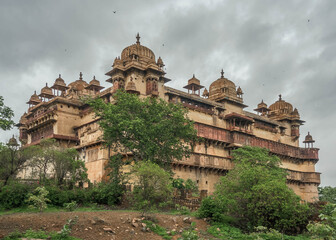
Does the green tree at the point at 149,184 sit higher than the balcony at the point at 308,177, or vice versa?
the balcony at the point at 308,177

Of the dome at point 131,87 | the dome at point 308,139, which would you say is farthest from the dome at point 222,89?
the dome at point 308,139

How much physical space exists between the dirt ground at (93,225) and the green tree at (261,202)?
411 cm

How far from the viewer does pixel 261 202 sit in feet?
81.7

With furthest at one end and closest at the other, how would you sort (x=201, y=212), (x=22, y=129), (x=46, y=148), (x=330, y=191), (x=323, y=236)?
(x=330, y=191) → (x=22, y=129) → (x=46, y=148) → (x=201, y=212) → (x=323, y=236)

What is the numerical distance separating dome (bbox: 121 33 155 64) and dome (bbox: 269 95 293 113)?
29.7 m

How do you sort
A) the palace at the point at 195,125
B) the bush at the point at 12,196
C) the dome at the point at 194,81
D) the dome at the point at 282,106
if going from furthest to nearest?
the dome at the point at 282,106 < the dome at the point at 194,81 < the palace at the point at 195,125 < the bush at the point at 12,196

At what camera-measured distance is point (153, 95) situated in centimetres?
4241

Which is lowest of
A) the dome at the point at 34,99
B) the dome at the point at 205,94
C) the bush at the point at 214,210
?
the bush at the point at 214,210

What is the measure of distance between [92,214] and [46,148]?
14990mm

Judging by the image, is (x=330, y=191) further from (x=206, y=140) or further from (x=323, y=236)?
(x=323, y=236)

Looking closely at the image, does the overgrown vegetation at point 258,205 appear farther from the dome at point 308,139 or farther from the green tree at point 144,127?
the dome at point 308,139

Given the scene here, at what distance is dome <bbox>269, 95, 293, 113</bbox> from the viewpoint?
66.1 metres

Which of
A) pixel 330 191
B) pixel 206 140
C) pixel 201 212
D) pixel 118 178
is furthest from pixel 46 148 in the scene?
pixel 330 191

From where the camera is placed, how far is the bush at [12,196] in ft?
91.9
